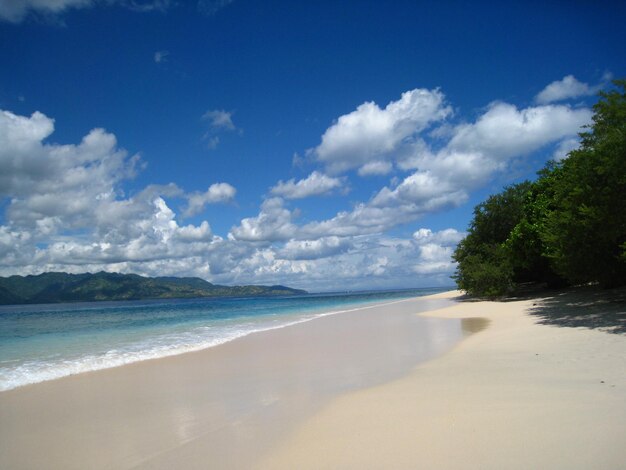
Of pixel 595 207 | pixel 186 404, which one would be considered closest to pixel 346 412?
pixel 186 404

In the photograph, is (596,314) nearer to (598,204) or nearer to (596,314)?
(596,314)

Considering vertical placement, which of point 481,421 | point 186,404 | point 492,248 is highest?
point 492,248

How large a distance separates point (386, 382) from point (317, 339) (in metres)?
8.58

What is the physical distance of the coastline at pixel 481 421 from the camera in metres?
4.31

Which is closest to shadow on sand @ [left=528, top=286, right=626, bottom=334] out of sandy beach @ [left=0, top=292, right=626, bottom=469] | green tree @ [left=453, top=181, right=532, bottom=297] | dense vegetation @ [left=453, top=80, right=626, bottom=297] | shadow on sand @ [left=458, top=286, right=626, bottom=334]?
shadow on sand @ [left=458, top=286, right=626, bottom=334]

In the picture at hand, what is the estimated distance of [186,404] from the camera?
24.0 ft

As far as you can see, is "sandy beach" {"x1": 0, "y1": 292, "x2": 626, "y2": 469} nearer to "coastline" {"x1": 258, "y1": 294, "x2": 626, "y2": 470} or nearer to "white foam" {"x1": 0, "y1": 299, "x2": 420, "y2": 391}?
"coastline" {"x1": 258, "y1": 294, "x2": 626, "y2": 470}

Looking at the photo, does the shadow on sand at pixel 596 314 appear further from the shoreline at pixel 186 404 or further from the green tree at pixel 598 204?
the shoreline at pixel 186 404

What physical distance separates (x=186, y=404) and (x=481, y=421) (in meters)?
5.16

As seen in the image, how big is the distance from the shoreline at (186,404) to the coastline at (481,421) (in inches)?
27.3

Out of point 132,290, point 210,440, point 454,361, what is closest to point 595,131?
point 454,361

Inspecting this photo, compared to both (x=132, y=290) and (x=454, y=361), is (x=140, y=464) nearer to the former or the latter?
(x=454, y=361)

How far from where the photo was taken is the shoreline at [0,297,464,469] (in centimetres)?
522

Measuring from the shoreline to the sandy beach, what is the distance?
0.10 ft
